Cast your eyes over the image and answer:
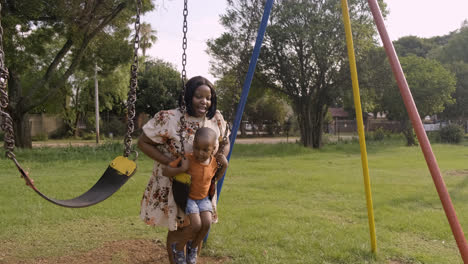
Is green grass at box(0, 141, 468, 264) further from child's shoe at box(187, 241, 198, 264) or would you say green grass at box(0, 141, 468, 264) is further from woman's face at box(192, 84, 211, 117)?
woman's face at box(192, 84, 211, 117)

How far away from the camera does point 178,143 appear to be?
2826mm

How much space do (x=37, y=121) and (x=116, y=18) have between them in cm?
1903

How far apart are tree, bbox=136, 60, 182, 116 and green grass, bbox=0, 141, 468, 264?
21741mm

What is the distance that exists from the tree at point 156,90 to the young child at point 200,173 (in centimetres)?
2854

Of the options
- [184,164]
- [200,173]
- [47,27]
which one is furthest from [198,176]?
[47,27]

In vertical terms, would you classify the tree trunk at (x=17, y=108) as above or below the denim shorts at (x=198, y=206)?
above

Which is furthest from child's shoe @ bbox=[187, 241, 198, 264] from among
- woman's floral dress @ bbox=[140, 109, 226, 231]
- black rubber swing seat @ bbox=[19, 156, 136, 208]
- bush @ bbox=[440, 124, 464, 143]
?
bush @ bbox=[440, 124, 464, 143]

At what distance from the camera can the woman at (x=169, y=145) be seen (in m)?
2.80

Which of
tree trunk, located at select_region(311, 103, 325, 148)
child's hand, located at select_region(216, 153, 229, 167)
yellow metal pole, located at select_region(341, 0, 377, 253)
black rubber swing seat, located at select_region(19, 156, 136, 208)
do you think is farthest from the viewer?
tree trunk, located at select_region(311, 103, 325, 148)

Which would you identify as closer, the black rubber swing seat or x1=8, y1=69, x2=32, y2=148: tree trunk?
the black rubber swing seat

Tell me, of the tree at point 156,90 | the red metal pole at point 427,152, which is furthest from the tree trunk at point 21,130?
the tree at point 156,90

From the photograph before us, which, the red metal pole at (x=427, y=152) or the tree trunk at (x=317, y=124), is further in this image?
the tree trunk at (x=317, y=124)

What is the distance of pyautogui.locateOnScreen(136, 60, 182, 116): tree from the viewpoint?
31734 mm

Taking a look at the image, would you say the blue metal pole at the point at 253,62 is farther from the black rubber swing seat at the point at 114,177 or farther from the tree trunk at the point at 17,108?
the tree trunk at the point at 17,108
